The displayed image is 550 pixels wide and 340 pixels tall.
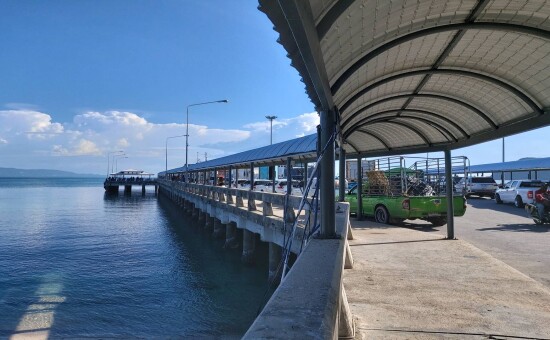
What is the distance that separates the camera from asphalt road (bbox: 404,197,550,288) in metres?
8.43

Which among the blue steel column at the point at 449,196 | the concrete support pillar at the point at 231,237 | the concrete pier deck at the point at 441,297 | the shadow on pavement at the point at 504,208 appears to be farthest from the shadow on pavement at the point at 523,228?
the concrete support pillar at the point at 231,237

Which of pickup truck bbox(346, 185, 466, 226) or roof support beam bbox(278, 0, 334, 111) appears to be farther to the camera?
pickup truck bbox(346, 185, 466, 226)

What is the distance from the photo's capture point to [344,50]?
4273 millimetres

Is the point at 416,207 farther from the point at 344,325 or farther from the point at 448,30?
the point at 344,325

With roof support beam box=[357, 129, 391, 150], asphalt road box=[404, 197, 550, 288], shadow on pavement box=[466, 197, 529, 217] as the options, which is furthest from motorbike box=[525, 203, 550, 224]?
roof support beam box=[357, 129, 391, 150]

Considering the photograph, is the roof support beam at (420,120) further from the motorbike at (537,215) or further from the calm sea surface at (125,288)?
the motorbike at (537,215)

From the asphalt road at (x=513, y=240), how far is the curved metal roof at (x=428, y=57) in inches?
107

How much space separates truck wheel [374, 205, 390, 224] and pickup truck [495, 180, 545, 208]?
13.9 m

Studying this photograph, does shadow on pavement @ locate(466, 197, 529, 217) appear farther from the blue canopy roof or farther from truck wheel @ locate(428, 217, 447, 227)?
truck wheel @ locate(428, 217, 447, 227)

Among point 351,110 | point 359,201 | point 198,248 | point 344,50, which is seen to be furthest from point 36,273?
point 344,50

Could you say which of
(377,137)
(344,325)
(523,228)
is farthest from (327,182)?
(523,228)

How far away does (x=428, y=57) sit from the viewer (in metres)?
5.46

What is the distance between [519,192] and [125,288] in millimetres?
24376

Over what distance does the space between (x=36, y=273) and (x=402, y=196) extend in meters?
12.8
